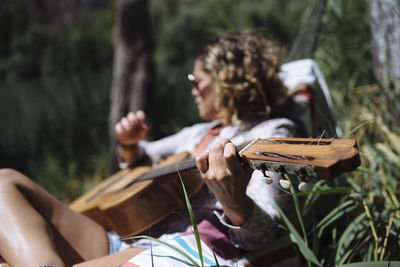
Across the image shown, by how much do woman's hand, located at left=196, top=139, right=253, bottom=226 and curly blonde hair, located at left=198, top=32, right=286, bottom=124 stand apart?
0.61 meters

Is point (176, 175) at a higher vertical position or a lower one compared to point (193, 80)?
lower

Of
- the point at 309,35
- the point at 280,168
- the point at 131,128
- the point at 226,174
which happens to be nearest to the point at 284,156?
the point at 280,168

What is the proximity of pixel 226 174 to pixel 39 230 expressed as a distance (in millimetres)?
707

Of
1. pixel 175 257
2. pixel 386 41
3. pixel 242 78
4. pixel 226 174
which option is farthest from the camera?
pixel 386 41

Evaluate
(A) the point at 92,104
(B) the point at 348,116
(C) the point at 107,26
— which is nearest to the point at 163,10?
(C) the point at 107,26

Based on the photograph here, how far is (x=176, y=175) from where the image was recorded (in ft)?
4.01

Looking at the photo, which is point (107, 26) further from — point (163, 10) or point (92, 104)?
point (92, 104)

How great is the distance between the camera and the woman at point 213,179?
38.5 inches

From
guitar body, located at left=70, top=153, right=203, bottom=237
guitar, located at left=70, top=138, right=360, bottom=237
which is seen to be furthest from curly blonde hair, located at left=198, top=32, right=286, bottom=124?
guitar body, located at left=70, top=153, right=203, bottom=237

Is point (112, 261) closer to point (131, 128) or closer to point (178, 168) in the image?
point (178, 168)

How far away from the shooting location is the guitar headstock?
2.13ft

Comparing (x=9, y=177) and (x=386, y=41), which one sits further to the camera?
(x=386, y=41)

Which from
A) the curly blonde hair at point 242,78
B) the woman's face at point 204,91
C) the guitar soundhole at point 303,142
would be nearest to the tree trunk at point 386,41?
the curly blonde hair at point 242,78

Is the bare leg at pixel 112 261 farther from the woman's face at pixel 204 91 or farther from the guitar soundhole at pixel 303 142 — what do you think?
the woman's face at pixel 204 91
